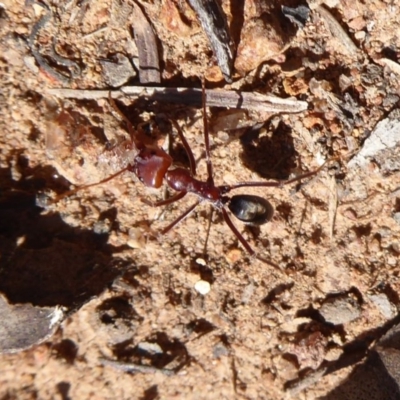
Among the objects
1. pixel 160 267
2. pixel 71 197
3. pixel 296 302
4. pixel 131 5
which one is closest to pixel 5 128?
pixel 71 197

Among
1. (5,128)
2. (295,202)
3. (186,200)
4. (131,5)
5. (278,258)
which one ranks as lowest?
(278,258)

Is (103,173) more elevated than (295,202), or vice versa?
(103,173)

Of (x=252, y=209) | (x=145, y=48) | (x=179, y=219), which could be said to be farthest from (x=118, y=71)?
(x=252, y=209)

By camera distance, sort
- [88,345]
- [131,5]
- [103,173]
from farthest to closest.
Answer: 1. [88,345]
2. [103,173]
3. [131,5]

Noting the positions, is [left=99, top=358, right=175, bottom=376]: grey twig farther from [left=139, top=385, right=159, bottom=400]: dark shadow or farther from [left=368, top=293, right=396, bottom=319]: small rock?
[left=368, top=293, right=396, bottom=319]: small rock

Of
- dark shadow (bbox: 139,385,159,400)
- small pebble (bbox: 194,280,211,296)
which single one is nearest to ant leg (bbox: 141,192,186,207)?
small pebble (bbox: 194,280,211,296)

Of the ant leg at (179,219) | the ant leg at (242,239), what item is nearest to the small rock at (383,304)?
the ant leg at (242,239)

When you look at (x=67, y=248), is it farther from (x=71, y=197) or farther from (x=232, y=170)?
(x=232, y=170)
